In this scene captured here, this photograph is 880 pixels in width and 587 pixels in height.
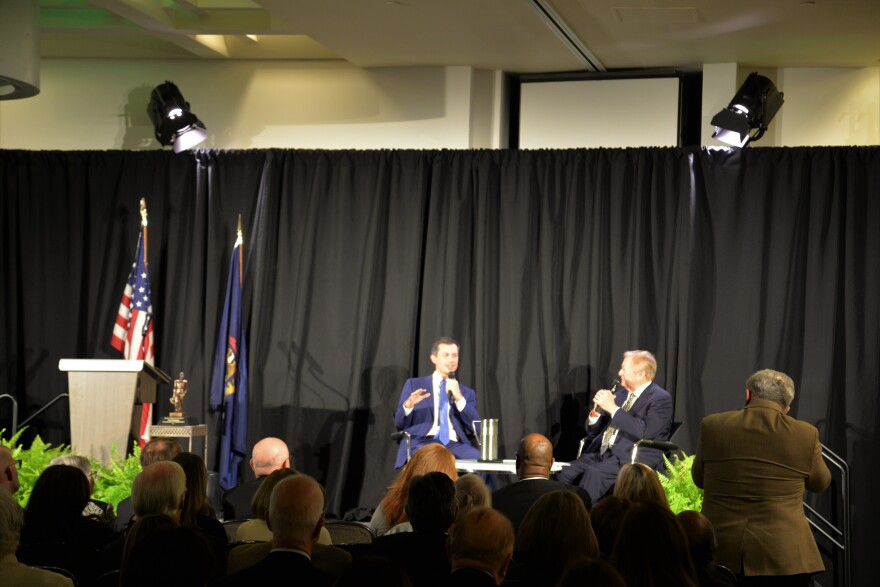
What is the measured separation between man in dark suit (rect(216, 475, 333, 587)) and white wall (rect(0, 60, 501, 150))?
6.07 m

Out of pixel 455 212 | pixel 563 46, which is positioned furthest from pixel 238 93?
pixel 563 46

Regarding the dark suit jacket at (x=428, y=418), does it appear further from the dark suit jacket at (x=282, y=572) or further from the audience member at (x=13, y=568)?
the audience member at (x=13, y=568)

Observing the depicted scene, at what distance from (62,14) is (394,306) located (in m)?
3.41

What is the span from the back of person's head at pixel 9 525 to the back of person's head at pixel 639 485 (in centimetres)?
213

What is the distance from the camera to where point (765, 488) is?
472cm

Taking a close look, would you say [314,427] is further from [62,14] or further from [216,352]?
[62,14]

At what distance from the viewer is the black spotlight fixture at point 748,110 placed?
8016mm

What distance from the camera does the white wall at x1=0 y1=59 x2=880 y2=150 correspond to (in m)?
8.53

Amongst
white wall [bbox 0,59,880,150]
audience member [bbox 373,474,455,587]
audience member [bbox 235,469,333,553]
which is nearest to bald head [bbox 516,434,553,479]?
audience member [bbox 235,469,333,553]

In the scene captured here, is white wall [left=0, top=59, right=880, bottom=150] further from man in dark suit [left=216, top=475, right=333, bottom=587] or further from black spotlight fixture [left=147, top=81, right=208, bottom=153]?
man in dark suit [left=216, top=475, right=333, bottom=587]

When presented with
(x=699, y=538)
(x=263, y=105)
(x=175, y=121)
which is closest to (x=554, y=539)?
(x=699, y=538)

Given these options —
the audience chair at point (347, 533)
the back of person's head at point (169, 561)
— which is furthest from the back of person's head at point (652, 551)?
the audience chair at point (347, 533)

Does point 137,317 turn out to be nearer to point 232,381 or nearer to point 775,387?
point 232,381

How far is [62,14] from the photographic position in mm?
8672
